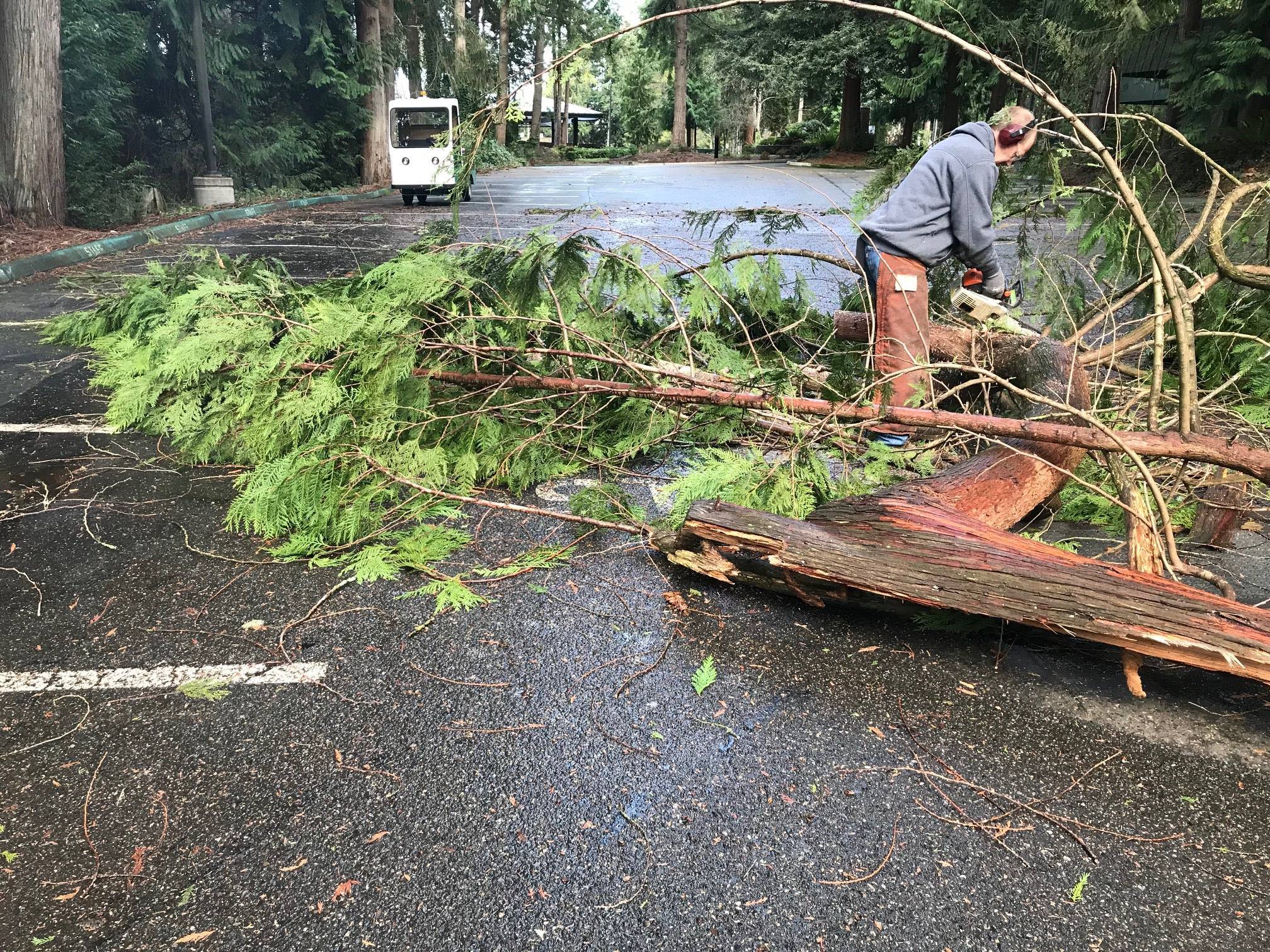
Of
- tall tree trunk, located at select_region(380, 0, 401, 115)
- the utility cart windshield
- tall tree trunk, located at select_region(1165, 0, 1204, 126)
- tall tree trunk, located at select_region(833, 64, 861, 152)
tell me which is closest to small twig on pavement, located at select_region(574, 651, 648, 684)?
the utility cart windshield

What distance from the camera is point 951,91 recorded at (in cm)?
2728

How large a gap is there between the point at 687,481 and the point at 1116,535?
2016 mm

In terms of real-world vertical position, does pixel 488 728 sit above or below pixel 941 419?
below

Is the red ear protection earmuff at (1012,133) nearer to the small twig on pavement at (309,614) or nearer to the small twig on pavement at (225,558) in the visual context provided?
the small twig on pavement at (309,614)

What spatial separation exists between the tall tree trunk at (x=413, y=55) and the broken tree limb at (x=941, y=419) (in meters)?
22.1

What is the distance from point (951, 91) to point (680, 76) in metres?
21.2

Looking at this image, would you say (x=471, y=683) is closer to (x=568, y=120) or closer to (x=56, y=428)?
(x=56, y=428)

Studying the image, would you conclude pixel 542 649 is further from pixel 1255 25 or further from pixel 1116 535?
pixel 1255 25

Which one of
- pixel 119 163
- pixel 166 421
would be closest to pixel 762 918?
pixel 166 421

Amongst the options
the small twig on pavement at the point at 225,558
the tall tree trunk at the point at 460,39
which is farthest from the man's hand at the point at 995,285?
the tall tree trunk at the point at 460,39

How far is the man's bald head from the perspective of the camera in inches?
175

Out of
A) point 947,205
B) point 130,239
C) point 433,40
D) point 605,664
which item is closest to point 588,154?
point 433,40

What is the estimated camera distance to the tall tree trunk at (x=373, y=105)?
2073 cm

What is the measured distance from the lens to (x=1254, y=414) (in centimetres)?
449
